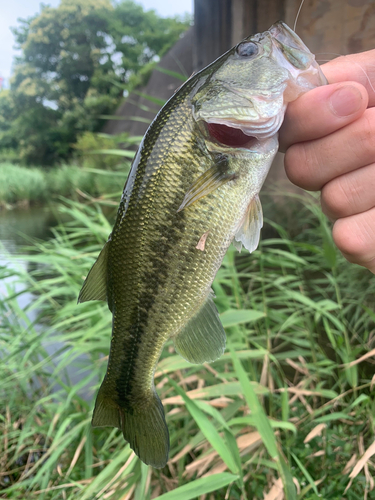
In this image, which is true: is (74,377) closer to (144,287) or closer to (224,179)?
(144,287)

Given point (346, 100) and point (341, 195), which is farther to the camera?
point (341, 195)

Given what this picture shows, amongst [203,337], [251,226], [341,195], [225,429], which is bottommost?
[225,429]

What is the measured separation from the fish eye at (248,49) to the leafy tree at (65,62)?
29.6 m

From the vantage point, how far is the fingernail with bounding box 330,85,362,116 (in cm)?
79

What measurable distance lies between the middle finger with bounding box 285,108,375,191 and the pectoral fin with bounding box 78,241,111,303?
24.4 inches

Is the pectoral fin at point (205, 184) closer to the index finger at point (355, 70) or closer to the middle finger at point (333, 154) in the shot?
the middle finger at point (333, 154)

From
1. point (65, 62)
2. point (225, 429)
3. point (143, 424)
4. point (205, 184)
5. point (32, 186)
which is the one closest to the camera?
point (205, 184)

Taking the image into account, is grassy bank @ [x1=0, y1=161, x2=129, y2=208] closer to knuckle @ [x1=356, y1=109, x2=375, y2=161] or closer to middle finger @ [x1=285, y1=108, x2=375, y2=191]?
middle finger @ [x1=285, y1=108, x2=375, y2=191]

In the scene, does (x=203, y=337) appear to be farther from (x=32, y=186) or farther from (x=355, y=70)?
(x=32, y=186)

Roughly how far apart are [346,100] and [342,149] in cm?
14

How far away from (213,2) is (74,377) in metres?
4.88

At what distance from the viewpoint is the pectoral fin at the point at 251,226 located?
0.89 meters

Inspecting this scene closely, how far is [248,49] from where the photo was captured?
0.88 m

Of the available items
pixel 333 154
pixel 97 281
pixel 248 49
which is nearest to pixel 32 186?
pixel 97 281
